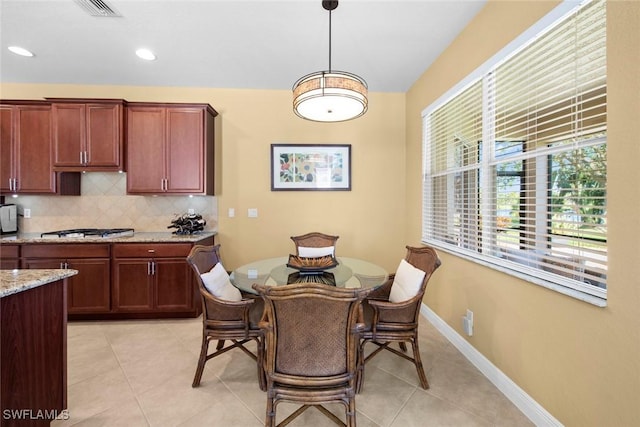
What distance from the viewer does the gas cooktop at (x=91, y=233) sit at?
3.05 meters

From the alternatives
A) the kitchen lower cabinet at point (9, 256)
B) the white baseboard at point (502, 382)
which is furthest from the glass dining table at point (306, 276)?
the kitchen lower cabinet at point (9, 256)

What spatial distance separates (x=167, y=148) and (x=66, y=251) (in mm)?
1518

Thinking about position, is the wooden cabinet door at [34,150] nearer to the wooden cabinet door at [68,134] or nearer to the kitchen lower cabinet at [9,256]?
the wooden cabinet door at [68,134]

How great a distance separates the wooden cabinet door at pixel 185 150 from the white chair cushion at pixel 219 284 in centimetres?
150

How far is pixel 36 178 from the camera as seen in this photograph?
3.20 m

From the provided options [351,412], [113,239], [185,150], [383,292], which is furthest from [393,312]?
[113,239]

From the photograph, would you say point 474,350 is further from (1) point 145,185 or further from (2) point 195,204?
(1) point 145,185

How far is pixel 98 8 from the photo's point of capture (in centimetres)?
214

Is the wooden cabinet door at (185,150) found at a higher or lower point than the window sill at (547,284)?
higher

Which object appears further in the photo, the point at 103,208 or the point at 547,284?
the point at 103,208

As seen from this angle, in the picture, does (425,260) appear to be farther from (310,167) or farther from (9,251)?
(9,251)

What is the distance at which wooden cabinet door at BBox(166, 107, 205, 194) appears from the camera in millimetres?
3264

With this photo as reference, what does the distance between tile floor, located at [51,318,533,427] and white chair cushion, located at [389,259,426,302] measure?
62cm

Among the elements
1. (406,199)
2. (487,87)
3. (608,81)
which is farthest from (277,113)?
(608,81)
